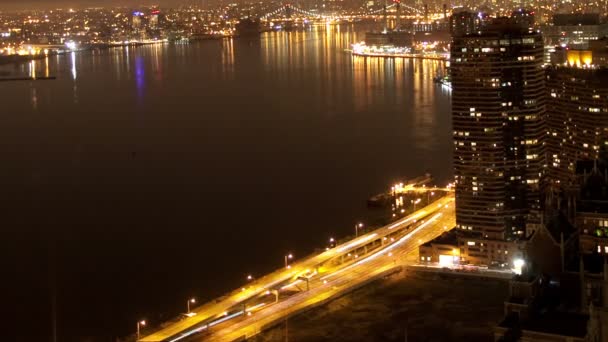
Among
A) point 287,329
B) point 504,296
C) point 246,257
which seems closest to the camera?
point 287,329

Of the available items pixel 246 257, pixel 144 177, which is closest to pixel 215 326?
pixel 246 257

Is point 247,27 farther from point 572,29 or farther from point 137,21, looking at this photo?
point 572,29

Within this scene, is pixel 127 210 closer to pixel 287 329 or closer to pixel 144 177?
pixel 144 177

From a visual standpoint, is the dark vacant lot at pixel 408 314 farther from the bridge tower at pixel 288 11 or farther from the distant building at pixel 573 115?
the bridge tower at pixel 288 11

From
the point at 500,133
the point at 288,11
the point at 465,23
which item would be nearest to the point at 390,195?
the point at 465,23

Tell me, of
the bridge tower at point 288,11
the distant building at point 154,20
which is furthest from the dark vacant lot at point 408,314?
the bridge tower at point 288,11

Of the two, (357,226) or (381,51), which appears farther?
(381,51)
